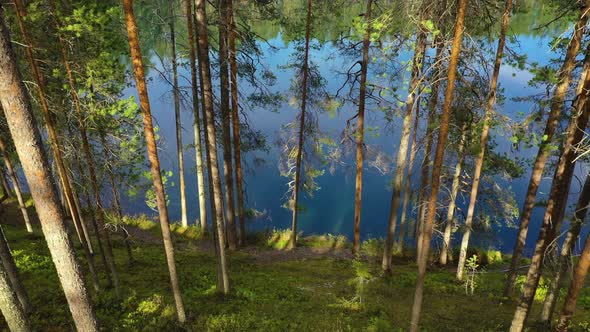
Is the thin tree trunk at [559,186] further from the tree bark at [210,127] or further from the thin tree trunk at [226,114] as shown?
the thin tree trunk at [226,114]

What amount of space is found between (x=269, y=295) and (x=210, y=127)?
20.0 ft

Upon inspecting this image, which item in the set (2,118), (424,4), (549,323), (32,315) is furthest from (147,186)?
(549,323)

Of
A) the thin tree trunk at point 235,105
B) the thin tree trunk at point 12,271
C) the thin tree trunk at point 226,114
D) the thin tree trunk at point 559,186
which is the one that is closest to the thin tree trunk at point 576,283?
the thin tree trunk at point 559,186

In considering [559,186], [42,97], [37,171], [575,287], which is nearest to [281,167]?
[42,97]

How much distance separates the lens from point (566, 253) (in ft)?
29.3

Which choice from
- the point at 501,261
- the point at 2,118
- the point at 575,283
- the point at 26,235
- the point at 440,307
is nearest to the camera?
the point at 575,283

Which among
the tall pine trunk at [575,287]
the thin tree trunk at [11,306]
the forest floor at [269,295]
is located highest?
the tall pine trunk at [575,287]

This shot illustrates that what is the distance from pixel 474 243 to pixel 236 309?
1480cm

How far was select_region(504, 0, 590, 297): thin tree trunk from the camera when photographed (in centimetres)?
716

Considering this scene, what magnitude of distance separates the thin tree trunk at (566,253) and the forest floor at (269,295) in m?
0.74

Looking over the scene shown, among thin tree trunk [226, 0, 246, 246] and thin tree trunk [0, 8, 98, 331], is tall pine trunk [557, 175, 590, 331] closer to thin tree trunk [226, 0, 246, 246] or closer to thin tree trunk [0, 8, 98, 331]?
thin tree trunk [0, 8, 98, 331]

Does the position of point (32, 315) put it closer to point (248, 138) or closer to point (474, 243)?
point (248, 138)

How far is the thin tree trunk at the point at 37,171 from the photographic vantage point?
16.4 ft

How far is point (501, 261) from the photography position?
18828mm
